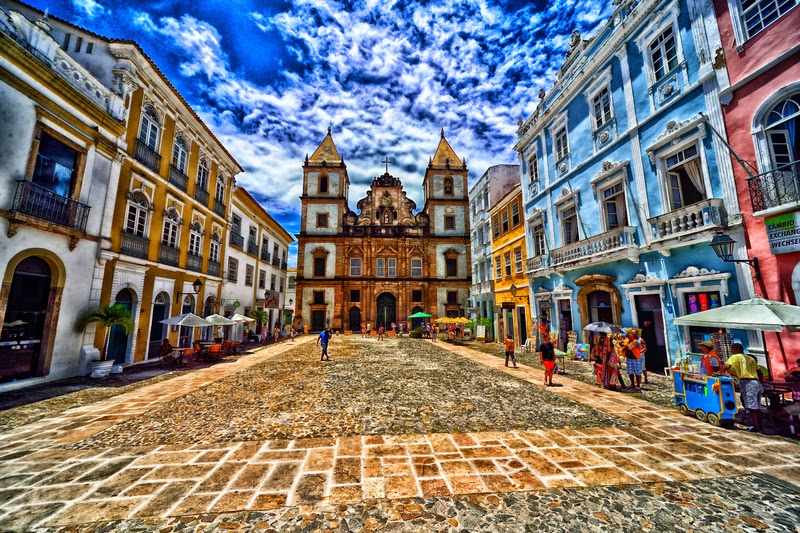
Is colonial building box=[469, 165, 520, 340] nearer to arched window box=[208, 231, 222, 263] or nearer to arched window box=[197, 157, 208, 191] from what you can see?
arched window box=[208, 231, 222, 263]

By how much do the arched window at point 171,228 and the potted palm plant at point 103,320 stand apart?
14.7 feet

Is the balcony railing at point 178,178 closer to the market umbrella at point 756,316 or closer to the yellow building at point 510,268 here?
the yellow building at point 510,268

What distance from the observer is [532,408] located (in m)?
6.71

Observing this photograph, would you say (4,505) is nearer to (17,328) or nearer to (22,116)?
(17,328)

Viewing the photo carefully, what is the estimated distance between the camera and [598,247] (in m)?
11.9

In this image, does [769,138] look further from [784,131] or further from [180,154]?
[180,154]

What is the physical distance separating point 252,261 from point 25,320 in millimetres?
15085

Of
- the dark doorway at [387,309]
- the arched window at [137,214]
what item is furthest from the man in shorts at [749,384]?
the dark doorway at [387,309]

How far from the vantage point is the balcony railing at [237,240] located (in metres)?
20.0

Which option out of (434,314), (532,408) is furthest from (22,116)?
(434,314)

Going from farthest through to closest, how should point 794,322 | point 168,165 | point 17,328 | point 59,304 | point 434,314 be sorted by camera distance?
1. point 434,314
2. point 168,165
3. point 59,304
4. point 17,328
5. point 794,322

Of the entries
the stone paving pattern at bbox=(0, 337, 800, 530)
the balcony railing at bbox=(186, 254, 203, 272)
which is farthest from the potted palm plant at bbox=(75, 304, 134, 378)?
the balcony railing at bbox=(186, 254, 203, 272)

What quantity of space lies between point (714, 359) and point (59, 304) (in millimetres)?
17169

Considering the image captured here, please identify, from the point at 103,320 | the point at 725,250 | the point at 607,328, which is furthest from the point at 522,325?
the point at 103,320
